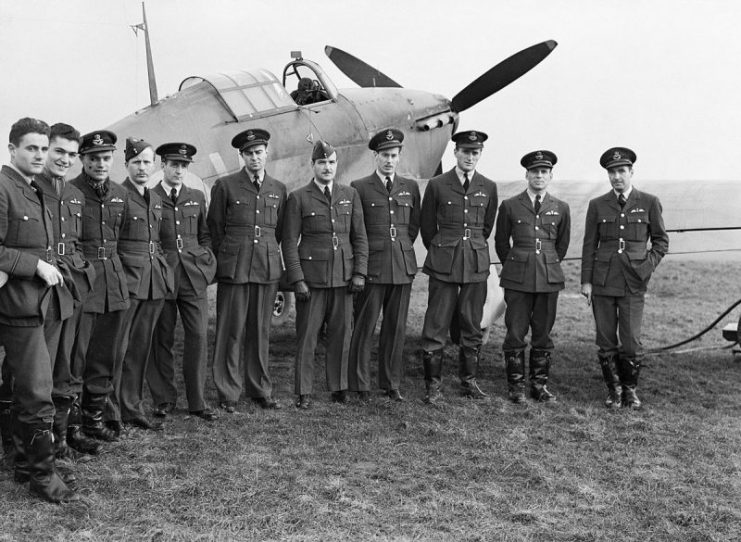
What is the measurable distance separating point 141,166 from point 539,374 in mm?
3528

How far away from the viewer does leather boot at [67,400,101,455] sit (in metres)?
4.69

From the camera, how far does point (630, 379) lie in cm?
608

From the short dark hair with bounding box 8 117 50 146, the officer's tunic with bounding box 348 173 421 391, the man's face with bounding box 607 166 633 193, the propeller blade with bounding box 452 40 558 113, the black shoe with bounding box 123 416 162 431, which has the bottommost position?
the black shoe with bounding box 123 416 162 431

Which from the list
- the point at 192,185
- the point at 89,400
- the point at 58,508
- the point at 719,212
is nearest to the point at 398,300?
the point at 192,185

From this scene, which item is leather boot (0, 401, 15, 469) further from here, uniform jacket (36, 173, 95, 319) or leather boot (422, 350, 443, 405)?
leather boot (422, 350, 443, 405)

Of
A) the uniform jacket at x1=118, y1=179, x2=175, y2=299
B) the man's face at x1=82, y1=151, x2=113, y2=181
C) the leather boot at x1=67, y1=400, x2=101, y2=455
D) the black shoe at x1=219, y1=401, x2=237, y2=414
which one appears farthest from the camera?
the black shoe at x1=219, y1=401, x2=237, y2=414

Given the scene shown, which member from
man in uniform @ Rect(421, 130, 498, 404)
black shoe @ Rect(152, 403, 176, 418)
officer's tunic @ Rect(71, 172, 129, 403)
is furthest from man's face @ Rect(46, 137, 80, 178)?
man in uniform @ Rect(421, 130, 498, 404)

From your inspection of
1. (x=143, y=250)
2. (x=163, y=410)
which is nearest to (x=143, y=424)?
(x=163, y=410)

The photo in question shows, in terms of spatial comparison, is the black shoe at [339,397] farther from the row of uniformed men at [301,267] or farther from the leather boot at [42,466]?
the leather boot at [42,466]

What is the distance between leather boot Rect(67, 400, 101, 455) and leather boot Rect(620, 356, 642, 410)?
3992 mm

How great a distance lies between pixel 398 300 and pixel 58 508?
3.15 metres

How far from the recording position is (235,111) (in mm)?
7340

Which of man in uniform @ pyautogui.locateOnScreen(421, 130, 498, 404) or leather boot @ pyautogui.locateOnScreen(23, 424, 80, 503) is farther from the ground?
man in uniform @ pyautogui.locateOnScreen(421, 130, 498, 404)

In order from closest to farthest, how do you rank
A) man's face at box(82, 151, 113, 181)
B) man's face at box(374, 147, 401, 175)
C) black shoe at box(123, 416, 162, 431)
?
man's face at box(82, 151, 113, 181), black shoe at box(123, 416, 162, 431), man's face at box(374, 147, 401, 175)
